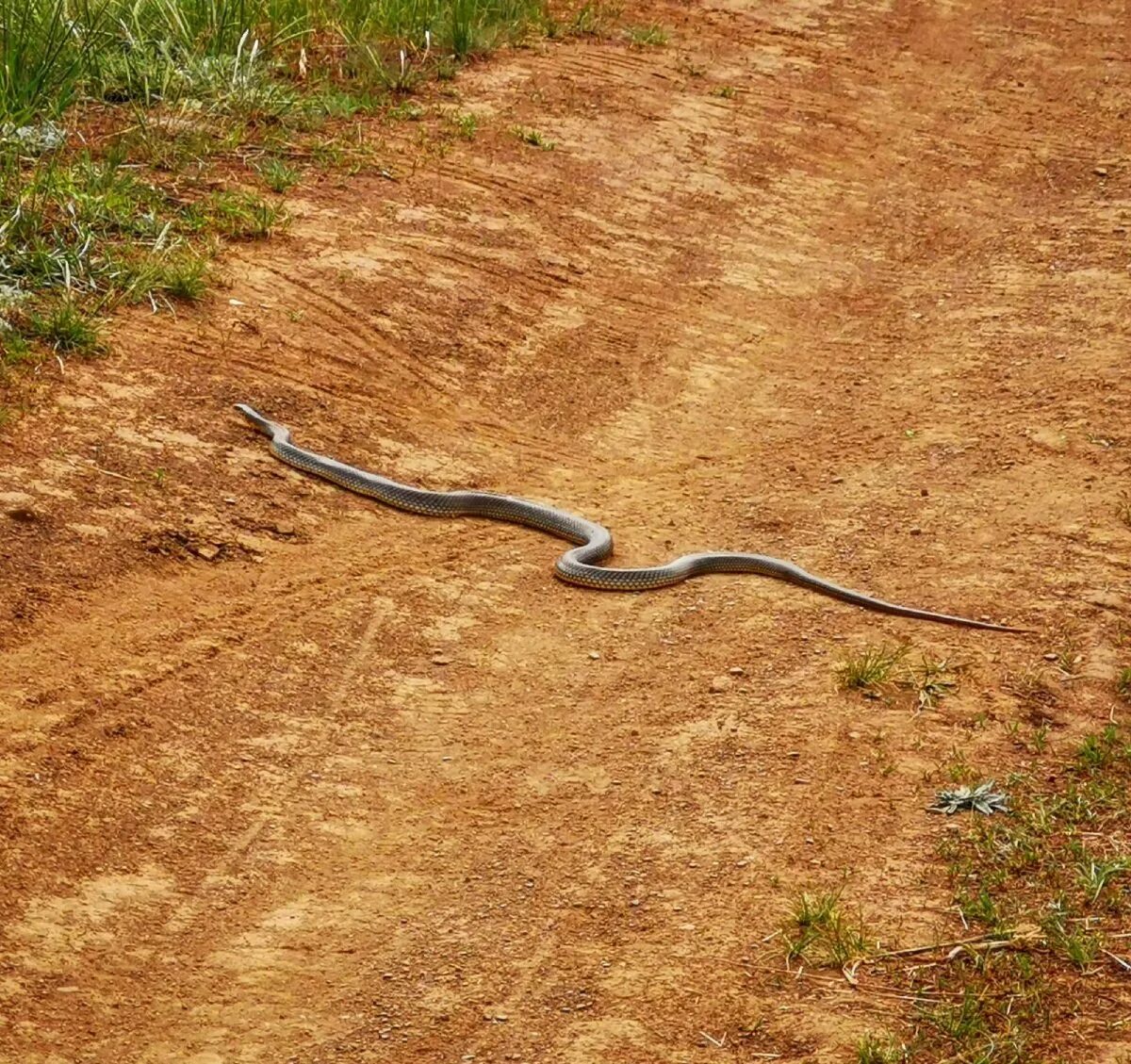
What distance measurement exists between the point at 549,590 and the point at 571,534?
0.54 m

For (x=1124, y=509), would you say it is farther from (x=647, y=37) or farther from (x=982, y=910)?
(x=647, y=37)

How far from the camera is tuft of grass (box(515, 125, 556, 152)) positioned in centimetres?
1252

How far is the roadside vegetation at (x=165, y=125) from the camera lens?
9398 mm

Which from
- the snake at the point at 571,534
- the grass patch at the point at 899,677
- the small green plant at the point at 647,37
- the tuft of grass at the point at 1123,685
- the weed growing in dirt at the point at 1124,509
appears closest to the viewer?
the tuft of grass at the point at 1123,685

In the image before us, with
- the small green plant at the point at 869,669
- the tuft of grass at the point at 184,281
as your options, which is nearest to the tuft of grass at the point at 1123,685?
the small green plant at the point at 869,669

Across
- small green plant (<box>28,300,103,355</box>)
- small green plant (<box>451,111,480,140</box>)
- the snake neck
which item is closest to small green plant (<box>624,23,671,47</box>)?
small green plant (<box>451,111,480,140</box>)

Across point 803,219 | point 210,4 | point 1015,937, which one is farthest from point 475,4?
point 1015,937

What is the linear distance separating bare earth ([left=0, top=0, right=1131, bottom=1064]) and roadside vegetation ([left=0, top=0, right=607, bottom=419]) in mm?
283

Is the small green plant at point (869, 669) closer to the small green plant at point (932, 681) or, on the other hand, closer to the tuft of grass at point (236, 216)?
the small green plant at point (932, 681)

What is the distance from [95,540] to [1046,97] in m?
10.2

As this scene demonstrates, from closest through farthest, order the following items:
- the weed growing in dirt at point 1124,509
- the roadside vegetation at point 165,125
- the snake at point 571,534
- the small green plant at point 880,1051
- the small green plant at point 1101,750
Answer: the small green plant at point 880,1051 < the small green plant at point 1101,750 < the snake at point 571,534 < the weed growing in dirt at point 1124,509 < the roadside vegetation at point 165,125

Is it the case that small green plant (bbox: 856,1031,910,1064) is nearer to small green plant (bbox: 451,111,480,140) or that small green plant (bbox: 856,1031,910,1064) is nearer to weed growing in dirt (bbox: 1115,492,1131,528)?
weed growing in dirt (bbox: 1115,492,1131,528)

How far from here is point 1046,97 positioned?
49.0ft

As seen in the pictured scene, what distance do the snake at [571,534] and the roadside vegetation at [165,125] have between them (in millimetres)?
1293
